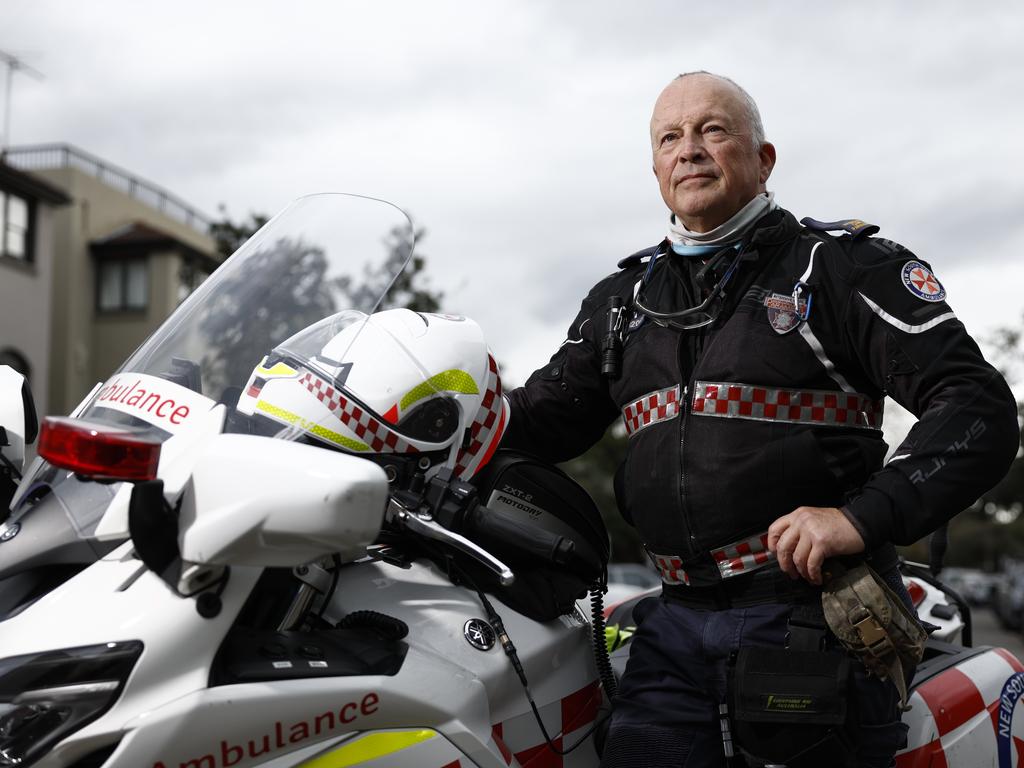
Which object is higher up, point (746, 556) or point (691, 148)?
point (691, 148)

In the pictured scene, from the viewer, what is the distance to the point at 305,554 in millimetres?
1463

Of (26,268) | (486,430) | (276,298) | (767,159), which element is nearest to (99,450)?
(276,298)

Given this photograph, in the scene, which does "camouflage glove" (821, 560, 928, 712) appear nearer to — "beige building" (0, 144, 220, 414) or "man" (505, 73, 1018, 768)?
"man" (505, 73, 1018, 768)

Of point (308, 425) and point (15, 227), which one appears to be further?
point (15, 227)

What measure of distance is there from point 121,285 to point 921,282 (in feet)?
99.3

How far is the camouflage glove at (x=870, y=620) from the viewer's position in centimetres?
204

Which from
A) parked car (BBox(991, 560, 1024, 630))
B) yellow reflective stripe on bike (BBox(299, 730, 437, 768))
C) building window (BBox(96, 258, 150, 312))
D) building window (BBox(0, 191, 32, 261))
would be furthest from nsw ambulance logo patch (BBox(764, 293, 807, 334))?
building window (BBox(96, 258, 150, 312))

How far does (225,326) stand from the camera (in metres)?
1.91

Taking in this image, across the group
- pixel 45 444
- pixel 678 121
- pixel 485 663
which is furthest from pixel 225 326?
pixel 678 121

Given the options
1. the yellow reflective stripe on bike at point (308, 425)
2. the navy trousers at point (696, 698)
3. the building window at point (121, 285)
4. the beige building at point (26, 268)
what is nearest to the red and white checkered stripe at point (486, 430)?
the yellow reflective stripe on bike at point (308, 425)

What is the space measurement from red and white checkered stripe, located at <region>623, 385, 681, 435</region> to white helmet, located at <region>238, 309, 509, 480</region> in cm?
38

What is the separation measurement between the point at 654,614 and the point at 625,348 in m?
0.62

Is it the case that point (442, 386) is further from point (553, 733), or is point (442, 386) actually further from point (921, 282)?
point (921, 282)

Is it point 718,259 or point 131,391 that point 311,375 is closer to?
point 131,391
